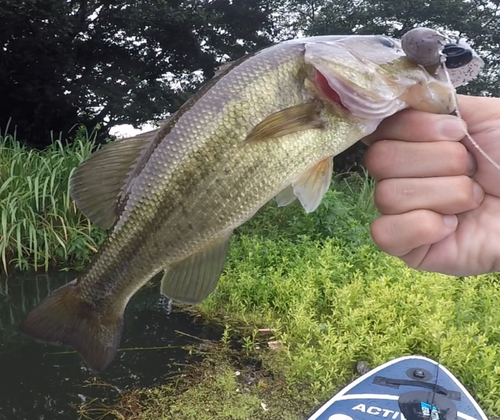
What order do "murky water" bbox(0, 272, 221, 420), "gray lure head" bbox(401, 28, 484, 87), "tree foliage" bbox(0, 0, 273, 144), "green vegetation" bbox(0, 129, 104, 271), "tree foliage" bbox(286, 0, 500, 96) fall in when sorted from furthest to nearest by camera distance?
"tree foliage" bbox(286, 0, 500, 96) → "tree foliage" bbox(0, 0, 273, 144) → "green vegetation" bbox(0, 129, 104, 271) → "murky water" bbox(0, 272, 221, 420) → "gray lure head" bbox(401, 28, 484, 87)

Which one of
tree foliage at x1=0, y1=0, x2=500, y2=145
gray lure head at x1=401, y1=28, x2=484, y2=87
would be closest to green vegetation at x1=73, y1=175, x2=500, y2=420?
gray lure head at x1=401, y1=28, x2=484, y2=87

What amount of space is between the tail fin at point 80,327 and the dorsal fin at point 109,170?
1.08 feet

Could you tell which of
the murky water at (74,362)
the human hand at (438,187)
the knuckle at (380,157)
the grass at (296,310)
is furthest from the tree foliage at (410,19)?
the knuckle at (380,157)

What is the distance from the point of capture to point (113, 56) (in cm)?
1090

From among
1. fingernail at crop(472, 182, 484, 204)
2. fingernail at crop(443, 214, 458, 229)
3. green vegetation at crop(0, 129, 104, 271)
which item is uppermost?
fingernail at crop(472, 182, 484, 204)

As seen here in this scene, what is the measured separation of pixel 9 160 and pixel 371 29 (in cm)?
764

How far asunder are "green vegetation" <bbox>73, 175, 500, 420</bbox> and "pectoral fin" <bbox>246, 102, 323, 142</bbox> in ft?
8.79

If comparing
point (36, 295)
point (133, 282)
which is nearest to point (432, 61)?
point (133, 282)

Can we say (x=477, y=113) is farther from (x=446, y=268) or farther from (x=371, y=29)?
(x=371, y=29)

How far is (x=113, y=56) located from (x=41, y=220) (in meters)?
5.76

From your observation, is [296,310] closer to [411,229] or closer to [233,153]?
[411,229]

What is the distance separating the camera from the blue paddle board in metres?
3.35

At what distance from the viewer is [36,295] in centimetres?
562

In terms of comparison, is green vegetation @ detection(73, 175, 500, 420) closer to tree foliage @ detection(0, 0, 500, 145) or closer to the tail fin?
the tail fin
